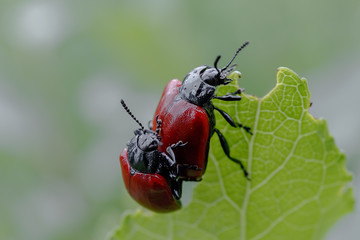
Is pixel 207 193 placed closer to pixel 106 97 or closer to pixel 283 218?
pixel 283 218

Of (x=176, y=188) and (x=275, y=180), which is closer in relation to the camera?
(x=275, y=180)

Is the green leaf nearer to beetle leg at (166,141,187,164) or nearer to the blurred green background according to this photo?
beetle leg at (166,141,187,164)

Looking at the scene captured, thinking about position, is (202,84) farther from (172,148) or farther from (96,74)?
(96,74)

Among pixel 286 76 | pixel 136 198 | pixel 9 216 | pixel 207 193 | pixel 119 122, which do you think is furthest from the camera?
pixel 119 122

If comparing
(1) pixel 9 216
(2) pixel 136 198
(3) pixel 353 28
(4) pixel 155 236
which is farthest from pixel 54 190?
(3) pixel 353 28

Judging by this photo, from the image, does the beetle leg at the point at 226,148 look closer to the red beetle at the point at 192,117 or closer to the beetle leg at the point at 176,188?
the red beetle at the point at 192,117

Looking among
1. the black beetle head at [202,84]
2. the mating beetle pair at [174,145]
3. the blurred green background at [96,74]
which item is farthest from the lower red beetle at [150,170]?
the blurred green background at [96,74]

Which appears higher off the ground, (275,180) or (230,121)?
(230,121)

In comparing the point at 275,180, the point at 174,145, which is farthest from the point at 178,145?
the point at 275,180
